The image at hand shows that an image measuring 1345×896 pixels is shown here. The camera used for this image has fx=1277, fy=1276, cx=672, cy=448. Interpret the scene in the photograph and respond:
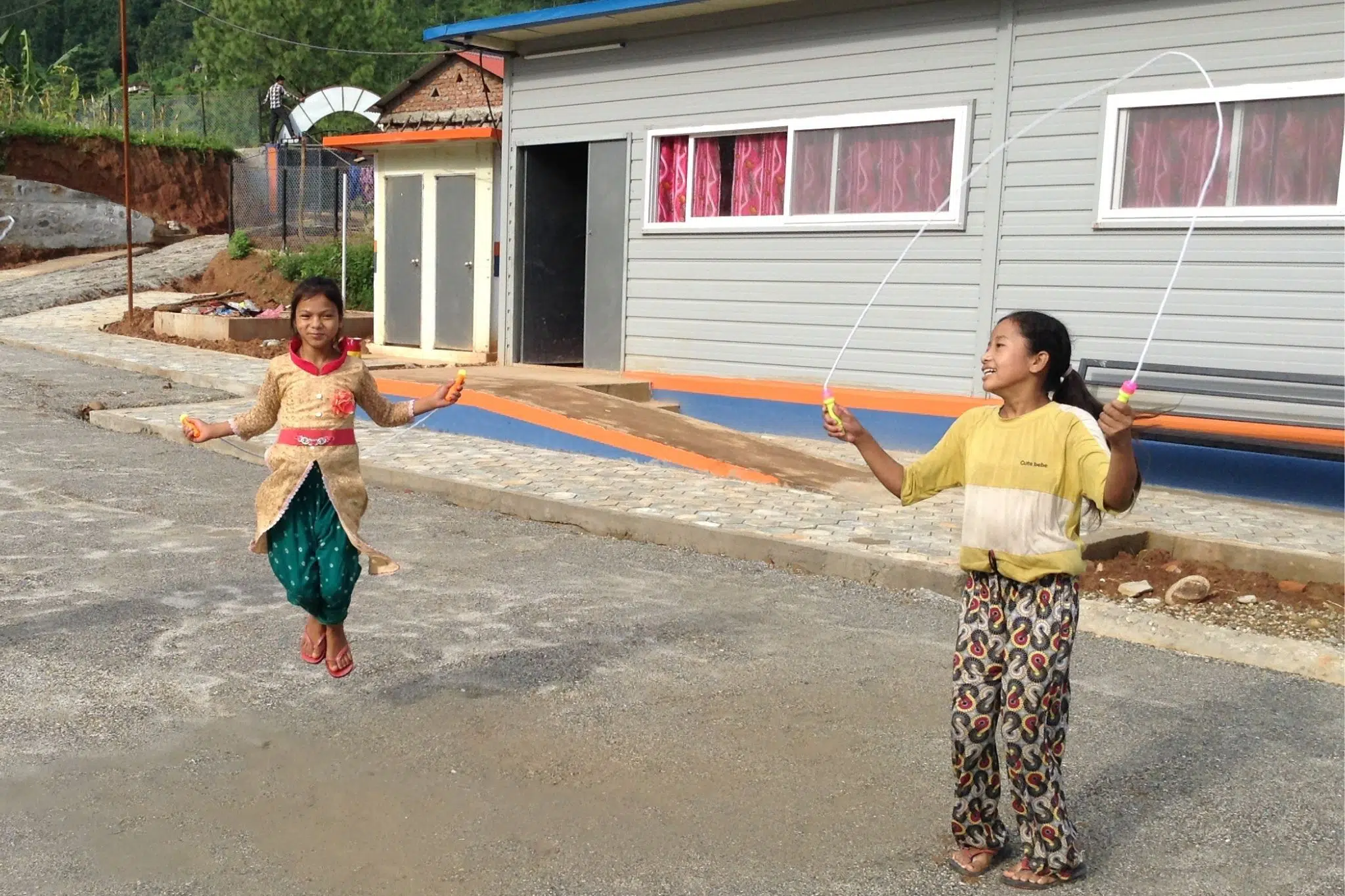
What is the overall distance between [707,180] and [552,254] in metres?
2.99

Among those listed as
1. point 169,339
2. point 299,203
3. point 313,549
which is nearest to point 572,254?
point 169,339

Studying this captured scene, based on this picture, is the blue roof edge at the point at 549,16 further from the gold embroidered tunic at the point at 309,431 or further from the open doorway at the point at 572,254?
the gold embroidered tunic at the point at 309,431

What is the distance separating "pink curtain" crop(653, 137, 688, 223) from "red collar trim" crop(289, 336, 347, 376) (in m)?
8.90

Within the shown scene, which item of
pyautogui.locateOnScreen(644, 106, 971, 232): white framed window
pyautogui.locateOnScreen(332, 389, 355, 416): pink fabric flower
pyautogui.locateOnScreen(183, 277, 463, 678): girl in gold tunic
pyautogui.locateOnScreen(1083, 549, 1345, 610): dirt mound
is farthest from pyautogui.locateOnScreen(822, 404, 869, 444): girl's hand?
pyautogui.locateOnScreen(644, 106, 971, 232): white framed window

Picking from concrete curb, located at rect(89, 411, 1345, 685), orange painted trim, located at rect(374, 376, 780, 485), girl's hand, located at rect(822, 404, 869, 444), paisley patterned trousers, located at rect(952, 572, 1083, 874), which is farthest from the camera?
orange painted trim, located at rect(374, 376, 780, 485)

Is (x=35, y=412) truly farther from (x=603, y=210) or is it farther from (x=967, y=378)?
(x=967, y=378)

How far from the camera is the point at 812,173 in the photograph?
1226cm

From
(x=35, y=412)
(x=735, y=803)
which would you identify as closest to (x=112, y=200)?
(x=35, y=412)

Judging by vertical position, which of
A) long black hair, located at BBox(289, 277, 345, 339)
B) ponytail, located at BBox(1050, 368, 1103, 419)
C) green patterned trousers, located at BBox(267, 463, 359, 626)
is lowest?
green patterned trousers, located at BBox(267, 463, 359, 626)

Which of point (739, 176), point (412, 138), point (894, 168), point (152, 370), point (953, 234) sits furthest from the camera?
point (412, 138)

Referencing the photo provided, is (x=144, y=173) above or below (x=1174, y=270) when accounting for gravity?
above

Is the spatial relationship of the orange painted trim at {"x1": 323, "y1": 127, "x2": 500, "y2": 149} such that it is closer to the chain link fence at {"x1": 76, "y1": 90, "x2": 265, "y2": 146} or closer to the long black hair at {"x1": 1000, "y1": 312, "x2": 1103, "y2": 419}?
the long black hair at {"x1": 1000, "y1": 312, "x2": 1103, "y2": 419}

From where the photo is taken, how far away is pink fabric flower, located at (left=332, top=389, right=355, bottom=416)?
4.75 m

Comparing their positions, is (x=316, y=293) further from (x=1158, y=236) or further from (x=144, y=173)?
(x=144, y=173)
